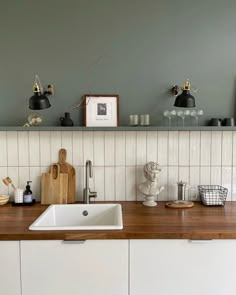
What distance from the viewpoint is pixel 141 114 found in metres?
2.23

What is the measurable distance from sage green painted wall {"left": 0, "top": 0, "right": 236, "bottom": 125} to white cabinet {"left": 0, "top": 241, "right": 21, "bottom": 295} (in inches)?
39.0

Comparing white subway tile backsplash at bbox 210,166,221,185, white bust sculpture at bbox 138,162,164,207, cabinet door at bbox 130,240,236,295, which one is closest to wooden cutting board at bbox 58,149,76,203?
white bust sculpture at bbox 138,162,164,207

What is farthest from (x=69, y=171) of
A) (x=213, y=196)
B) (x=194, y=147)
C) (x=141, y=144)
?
(x=213, y=196)

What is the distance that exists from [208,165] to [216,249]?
81 cm

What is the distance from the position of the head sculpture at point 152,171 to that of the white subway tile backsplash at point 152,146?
0.12m

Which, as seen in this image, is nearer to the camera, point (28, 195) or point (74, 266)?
point (74, 266)

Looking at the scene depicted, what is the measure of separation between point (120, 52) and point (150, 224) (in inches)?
49.6

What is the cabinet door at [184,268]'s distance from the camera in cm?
157

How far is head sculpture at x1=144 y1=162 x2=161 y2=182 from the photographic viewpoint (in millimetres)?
2115

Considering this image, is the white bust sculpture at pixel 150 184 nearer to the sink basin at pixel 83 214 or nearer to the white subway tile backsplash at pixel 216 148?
the sink basin at pixel 83 214

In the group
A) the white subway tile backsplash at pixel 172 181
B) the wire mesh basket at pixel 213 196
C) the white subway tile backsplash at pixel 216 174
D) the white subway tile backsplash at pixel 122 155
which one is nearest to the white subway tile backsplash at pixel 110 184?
the white subway tile backsplash at pixel 122 155

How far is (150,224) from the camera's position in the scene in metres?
1.70

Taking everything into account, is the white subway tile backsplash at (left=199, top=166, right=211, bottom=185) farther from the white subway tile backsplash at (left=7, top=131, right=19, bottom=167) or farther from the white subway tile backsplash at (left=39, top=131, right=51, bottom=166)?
the white subway tile backsplash at (left=7, top=131, right=19, bottom=167)

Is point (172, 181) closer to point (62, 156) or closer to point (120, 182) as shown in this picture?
point (120, 182)
